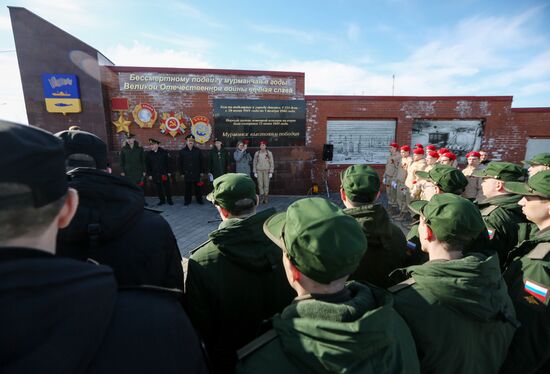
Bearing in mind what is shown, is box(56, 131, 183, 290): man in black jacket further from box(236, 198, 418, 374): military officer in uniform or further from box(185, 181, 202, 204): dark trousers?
box(185, 181, 202, 204): dark trousers

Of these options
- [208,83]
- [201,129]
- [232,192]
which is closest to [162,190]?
[201,129]

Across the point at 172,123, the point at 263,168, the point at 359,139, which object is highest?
the point at 172,123

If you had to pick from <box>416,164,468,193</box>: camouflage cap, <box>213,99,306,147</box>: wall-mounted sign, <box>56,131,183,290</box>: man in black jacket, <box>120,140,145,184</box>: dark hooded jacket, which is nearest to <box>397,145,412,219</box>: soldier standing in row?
<box>213,99,306,147</box>: wall-mounted sign

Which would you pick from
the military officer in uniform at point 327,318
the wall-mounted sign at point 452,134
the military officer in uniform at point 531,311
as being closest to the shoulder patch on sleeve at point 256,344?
the military officer in uniform at point 327,318

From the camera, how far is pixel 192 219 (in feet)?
23.7

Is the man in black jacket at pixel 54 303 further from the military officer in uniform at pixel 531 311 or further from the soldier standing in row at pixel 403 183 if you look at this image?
the soldier standing in row at pixel 403 183

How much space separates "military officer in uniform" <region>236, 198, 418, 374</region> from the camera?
875mm

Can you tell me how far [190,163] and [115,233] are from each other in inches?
292

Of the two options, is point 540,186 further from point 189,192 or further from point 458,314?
point 189,192

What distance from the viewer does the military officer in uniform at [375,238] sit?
1996mm

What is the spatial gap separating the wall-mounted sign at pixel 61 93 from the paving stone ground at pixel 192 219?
3.58 m

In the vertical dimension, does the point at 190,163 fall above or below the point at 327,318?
below

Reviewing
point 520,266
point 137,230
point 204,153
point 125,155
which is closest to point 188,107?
point 204,153

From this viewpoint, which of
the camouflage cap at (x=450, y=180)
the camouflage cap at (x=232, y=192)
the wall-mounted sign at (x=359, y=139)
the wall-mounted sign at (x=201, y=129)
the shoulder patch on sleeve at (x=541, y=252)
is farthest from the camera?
the wall-mounted sign at (x=359, y=139)
